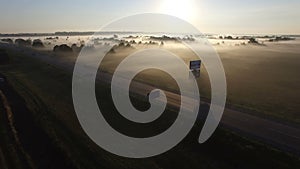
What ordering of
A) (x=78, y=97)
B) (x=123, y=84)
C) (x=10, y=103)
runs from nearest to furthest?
(x=10, y=103) → (x=78, y=97) → (x=123, y=84)

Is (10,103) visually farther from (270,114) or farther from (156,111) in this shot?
(270,114)

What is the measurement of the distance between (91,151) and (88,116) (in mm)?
9125

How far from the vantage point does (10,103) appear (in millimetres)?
36562

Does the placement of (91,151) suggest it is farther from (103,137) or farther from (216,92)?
(216,92)

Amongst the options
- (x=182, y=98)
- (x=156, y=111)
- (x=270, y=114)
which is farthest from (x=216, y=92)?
(x=156, y=111)

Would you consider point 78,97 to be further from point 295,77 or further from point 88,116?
point 295,77

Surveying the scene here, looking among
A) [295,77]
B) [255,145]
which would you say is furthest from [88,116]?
[295,77]

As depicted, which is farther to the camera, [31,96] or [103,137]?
[31,96]

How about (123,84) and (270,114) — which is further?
(123,84)

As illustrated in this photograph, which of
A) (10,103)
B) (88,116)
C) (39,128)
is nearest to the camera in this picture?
(39,128)

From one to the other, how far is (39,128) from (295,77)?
5504cm

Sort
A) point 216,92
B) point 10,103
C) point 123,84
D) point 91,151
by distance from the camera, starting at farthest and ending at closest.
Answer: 1. point 123,84
2. point 216,92
3. point 10,103
4. point 91,151

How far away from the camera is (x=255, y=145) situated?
77.8 ft

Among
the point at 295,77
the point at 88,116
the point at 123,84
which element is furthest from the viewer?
the point at 295,77
